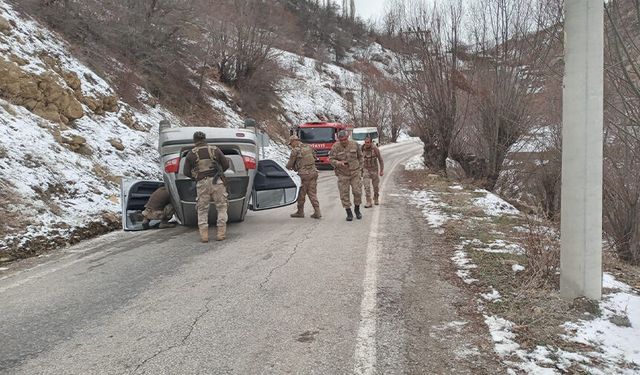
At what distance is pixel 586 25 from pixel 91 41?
712 inches

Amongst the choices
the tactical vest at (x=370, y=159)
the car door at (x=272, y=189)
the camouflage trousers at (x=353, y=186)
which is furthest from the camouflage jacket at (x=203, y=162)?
the tactical vest at (x=370, y=159)

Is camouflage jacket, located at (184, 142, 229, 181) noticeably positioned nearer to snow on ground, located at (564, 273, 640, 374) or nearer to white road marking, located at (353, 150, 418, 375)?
white road marking, located at (353, 150, 418, 375)

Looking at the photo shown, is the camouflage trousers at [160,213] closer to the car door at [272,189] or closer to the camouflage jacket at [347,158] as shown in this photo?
the car door at [272,189]

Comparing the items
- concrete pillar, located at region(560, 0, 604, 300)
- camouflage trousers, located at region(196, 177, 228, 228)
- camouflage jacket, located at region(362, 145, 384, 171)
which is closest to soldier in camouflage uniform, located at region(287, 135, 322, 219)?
camouflage trousers, located at region(196, 177, 228, 228)

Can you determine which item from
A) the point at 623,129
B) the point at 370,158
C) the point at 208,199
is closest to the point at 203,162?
the point at 208,199

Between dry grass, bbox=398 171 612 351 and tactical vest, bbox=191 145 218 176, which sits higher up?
tactical vest, bbox=191 145 218 176

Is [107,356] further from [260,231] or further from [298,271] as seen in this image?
[260,231]

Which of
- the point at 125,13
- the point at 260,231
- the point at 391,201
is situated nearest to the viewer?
the point at 260,231

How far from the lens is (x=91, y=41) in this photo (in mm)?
17875

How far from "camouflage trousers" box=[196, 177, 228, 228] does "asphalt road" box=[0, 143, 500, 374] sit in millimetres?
394

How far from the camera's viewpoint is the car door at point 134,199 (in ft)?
28.8

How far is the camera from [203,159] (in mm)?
7645

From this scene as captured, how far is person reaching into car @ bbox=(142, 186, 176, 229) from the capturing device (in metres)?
8.80

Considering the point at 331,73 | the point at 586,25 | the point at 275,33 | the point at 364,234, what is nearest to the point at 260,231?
the point at 364,234
